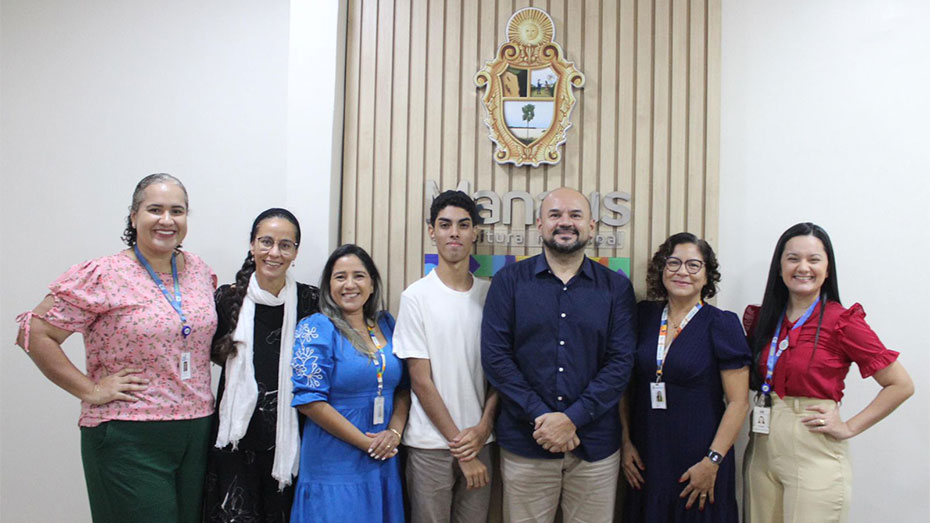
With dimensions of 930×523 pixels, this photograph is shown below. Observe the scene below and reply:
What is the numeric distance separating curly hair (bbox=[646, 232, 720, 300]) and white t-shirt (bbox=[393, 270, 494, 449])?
0.90 m

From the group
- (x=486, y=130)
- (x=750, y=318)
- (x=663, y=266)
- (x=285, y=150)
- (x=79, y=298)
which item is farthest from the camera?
(x=285, y=150)

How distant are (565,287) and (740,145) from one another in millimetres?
1426

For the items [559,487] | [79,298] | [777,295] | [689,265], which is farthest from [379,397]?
[777,295]

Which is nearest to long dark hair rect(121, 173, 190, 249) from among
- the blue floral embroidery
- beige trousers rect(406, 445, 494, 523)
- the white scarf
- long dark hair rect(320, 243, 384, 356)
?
the white scarf

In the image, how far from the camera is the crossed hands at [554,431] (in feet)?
7.69

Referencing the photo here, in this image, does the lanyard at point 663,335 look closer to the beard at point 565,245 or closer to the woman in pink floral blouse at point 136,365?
the beard at point 565,245

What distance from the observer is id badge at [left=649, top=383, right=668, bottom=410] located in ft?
8.27

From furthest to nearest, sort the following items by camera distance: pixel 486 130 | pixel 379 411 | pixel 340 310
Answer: pixel 486 130 → pixel 340 310 → pixel 379 411

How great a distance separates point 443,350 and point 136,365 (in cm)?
130

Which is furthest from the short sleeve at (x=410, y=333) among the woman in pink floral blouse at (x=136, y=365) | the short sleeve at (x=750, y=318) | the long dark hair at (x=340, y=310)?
the short sleeve at (x=750, y=318)

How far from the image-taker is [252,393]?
7.94ft

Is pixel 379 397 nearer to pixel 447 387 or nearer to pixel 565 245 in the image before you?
pixel 447 387

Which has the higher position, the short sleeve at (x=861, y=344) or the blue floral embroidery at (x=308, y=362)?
the short sleeve at (x=861, y=344)

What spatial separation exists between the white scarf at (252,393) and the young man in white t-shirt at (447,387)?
1.64 ft
